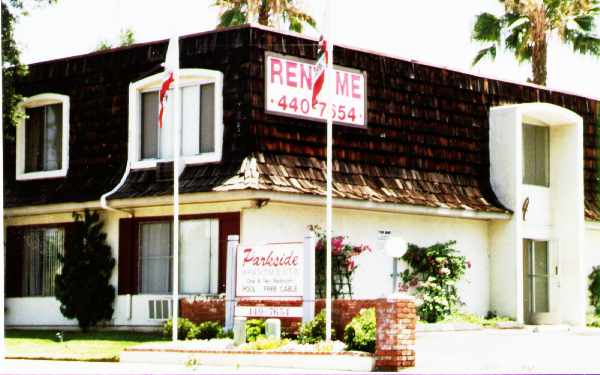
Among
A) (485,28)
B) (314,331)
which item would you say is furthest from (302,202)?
(485,28)

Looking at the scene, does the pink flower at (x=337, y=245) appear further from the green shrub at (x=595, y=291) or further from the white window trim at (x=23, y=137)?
the green shrub at (x=595, y=291)

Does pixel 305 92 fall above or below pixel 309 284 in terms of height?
above

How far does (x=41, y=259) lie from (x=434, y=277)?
28.5 ft

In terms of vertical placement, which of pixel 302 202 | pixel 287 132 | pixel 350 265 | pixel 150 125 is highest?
pixel 150 125

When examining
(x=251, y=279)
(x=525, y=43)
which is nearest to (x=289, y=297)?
(x=251, y=279)

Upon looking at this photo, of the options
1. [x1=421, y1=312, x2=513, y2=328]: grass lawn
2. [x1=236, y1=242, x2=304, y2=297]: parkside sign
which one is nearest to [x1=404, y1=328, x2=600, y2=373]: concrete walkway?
[x1=421, y1=312, x2=513, y2=328]: grass lawn

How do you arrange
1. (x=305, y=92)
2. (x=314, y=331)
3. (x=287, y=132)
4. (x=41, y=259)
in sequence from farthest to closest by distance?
Result: 1. (x=41, y=259)
2. (x=305, y=92)
3. (x=287, y=132)
4. (x=314, y=331)

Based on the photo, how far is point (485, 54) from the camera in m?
41.3

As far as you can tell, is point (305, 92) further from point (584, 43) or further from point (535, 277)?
point (584, 43)

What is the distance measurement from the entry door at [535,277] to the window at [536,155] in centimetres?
153

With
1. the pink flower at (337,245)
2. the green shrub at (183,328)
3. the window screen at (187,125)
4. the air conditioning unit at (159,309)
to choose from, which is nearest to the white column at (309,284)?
the green shrub at (183,328)

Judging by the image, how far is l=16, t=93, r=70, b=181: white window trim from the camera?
28.4m

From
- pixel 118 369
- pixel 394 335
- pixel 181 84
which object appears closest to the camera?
pixel 394 335

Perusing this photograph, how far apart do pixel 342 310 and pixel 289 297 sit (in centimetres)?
111
